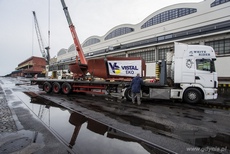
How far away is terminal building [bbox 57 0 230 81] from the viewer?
15.7 m

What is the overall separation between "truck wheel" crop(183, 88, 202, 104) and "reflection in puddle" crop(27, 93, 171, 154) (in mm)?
5720

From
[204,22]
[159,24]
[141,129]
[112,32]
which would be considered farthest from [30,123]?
[112,32]

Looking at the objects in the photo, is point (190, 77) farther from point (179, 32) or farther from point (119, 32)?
point (119, 32)

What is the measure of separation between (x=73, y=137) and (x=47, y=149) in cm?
75

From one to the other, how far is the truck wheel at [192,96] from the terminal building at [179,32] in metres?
4.11

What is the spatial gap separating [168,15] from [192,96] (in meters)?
22.0

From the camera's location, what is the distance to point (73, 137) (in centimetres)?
354

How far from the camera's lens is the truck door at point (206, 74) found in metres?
7.34

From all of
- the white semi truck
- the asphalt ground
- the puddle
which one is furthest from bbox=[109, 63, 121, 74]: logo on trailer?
the puddle

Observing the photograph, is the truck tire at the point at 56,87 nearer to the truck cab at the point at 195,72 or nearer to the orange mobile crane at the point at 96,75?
the orange mobile crane at the point at 96,75

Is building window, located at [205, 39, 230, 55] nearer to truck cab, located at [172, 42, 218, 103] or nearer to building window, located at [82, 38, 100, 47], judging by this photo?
truck cab, located at [172, 42, 218, 103]

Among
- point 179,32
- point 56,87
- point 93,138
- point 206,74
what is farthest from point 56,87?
point 179,32

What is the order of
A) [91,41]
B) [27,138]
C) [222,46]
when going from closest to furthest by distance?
[27,138] < [222,46] < [91,41]

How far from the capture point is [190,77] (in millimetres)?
7504
